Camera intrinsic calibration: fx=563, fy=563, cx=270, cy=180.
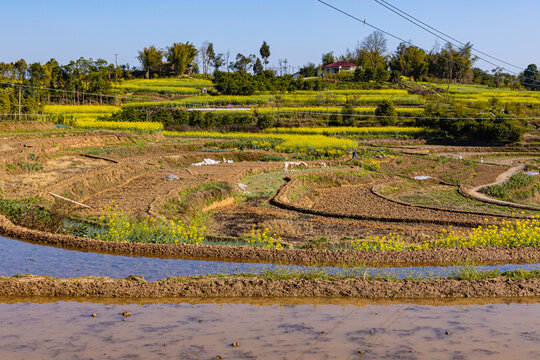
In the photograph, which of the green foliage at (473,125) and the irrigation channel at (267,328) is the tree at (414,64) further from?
the irrigation channel at (267,328)

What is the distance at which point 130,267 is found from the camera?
9914mm

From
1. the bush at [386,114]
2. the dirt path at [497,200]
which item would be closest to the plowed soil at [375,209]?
the dirt path at [497,200]

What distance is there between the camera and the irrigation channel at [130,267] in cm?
945

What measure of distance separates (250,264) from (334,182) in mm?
16574

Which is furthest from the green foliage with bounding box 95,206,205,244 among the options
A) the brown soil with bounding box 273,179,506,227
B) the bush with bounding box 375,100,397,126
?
the bush with bounding box 375,100,397,126

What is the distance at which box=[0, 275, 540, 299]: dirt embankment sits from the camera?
321 inches

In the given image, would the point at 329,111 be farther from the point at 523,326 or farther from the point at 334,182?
the point at 523,326

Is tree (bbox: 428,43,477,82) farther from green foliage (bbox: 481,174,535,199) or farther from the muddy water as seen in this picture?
the muddy water

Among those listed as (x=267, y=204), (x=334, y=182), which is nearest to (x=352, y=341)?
(x=267, y=204)

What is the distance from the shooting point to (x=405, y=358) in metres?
5.95

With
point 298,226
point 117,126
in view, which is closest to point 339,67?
point 117,126

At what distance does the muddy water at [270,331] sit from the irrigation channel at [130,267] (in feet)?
5.43

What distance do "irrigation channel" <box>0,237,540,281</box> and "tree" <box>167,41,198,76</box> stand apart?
296ft

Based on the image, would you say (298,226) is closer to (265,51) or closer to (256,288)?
(256,288)
